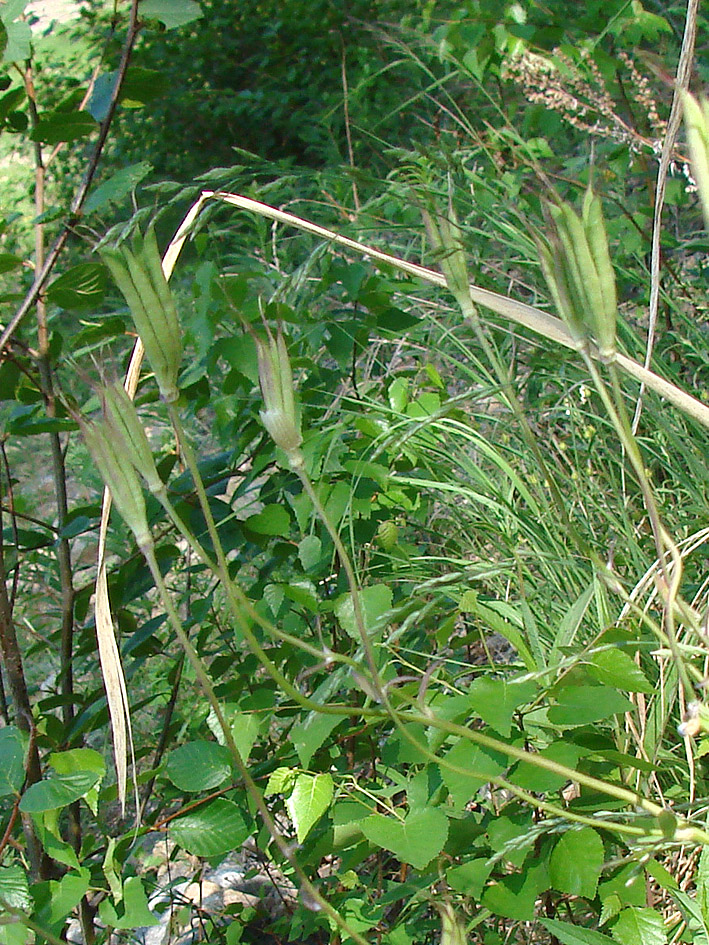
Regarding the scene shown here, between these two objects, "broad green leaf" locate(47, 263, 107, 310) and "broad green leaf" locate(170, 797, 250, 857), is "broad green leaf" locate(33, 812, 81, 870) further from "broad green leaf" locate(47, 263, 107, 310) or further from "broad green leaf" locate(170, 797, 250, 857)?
"broad green leaf" locate(47, 263, 107, 310)

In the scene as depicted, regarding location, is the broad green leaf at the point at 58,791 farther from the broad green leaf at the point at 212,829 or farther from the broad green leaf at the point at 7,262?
the broad green leaf at the point at 7,262

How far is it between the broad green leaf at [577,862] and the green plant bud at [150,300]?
40 cm

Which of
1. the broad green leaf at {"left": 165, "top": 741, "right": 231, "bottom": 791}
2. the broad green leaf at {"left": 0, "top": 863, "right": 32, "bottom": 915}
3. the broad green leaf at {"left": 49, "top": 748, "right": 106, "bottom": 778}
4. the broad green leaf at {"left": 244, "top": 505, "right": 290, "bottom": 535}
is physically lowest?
the broad green leaf at {"left": 165, "top": 741, "right": 231, "bottom": 791}

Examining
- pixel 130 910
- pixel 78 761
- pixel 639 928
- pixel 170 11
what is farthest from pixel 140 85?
pixel 639 928

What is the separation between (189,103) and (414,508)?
3951 mm

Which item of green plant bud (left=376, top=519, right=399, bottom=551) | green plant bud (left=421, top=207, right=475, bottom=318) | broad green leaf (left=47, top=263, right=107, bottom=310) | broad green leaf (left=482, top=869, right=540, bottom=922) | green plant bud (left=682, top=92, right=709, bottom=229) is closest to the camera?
green plant bud (left=682, top=92, right=709, bottom=229)

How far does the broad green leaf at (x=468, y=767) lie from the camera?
1.98 ft

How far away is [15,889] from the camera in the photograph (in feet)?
2.11

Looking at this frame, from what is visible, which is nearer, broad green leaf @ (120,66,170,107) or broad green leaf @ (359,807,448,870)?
broad green leaf @ (359,807,448,870)

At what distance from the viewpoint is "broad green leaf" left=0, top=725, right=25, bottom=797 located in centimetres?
67

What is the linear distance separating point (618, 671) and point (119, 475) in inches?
14.5

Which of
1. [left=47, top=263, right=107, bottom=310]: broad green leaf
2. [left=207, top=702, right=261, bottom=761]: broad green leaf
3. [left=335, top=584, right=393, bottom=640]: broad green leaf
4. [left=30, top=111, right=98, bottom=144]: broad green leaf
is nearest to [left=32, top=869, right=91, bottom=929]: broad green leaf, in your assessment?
[left=207, top=702, right=261, bottom=761]: broad green leaf

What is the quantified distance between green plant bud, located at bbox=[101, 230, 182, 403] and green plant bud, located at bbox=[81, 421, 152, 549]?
0.04m

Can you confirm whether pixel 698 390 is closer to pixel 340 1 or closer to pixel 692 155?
pixel 692 155
